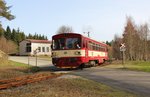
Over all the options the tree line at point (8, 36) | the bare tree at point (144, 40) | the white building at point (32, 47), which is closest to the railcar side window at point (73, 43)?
the tree line at point (8, 36)

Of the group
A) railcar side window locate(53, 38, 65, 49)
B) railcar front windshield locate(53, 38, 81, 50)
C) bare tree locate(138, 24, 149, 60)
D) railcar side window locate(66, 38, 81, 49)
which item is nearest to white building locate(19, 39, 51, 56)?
bare tree locate(138, 24, 149, 60)

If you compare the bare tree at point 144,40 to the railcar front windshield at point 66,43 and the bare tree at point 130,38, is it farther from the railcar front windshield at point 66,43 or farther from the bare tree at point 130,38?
the railcar front windshield at point 66,43

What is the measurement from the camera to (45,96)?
12.5m

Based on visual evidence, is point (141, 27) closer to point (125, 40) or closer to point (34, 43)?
point (125, 40)

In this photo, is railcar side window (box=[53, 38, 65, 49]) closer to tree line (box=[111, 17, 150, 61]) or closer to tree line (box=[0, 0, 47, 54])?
tree line (box=[0, 0, 47, 54])

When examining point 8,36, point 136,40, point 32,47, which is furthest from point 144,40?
point 8,36

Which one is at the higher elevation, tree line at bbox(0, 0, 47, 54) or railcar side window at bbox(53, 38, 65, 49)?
tree line at bbox(0, 0, 47, 54)

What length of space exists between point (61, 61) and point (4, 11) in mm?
23182

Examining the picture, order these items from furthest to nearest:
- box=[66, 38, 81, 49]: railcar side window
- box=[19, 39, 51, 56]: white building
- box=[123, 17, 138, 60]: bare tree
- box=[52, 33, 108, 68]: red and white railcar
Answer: box=[19, 39, 51, 56]: white building, box=[123, 17, 138, 60]: bare tree, box=[66, 38, 81, 49]: railcar side window, box=[52, 33, 108, 68]: red and white railcar

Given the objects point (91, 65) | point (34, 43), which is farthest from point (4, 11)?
point (34, 43)

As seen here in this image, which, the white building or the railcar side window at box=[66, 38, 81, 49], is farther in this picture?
the white building

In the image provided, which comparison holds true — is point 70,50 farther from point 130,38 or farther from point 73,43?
point 130,38

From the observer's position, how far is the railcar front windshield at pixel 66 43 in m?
30.9

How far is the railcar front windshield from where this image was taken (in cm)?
3092
